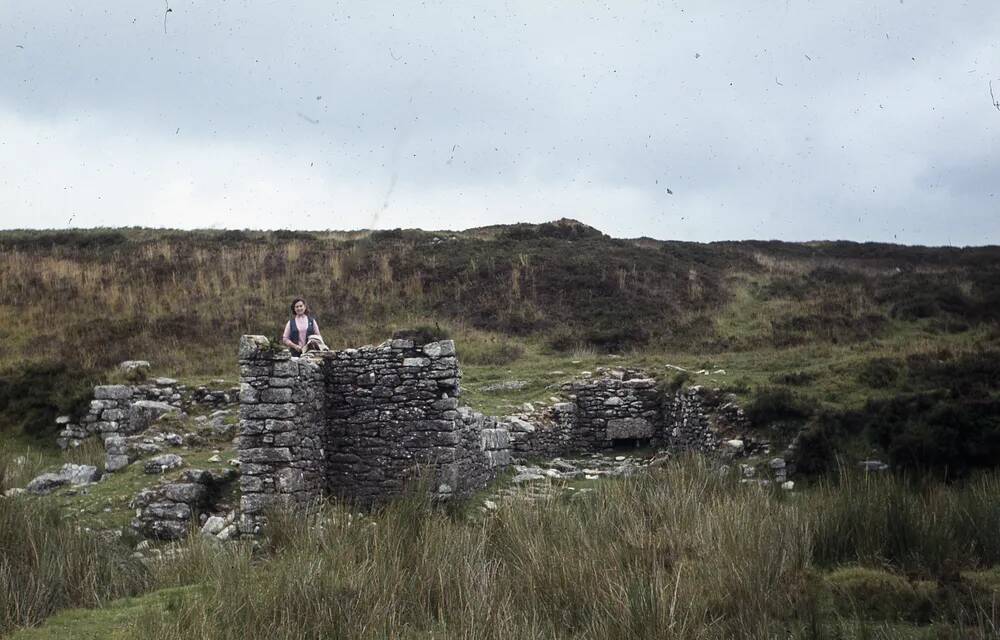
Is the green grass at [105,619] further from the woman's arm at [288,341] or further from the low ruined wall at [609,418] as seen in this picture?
the low ruined wall at [609,418]

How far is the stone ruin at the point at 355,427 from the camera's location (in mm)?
10320

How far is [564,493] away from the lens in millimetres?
9172

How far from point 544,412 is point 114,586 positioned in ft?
34.6

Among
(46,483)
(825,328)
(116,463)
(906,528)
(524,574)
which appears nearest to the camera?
(524,574)

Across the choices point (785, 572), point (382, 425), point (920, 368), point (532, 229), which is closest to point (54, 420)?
point (382, 425)

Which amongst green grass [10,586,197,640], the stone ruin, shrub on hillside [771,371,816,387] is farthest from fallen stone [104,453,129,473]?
shrub on hillside [771,371,816,387]

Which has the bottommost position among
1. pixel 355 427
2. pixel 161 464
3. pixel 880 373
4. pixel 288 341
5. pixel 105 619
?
pixel 161 464

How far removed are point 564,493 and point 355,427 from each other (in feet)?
11.6

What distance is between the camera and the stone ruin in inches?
406

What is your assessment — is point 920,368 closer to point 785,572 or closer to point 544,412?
point 544,412

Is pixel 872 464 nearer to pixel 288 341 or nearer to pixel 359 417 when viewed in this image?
pixel 359 417

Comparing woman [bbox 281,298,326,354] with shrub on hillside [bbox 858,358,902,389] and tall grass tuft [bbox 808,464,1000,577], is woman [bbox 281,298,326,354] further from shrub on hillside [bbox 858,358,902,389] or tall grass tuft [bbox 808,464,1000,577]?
shrub on hillside [bbox 858,358,902,389]

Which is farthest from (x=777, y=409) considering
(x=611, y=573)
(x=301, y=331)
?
(x=611, y=573)

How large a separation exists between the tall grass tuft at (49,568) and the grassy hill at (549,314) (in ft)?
20.4
